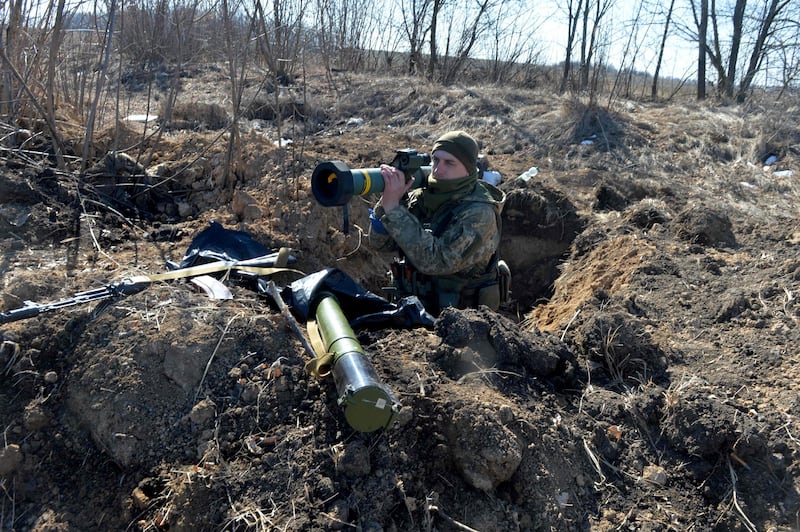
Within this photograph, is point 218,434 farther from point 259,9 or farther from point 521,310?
point 521,310

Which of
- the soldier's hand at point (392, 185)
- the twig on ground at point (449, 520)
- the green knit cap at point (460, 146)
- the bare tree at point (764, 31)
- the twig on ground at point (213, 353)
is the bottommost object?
the twig on ground at point (449, 520)

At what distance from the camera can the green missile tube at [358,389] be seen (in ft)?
6.06

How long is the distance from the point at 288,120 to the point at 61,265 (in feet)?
17.0

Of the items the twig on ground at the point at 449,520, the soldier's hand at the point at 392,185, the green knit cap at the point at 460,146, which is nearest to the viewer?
the twig on ground at the point at 449,520

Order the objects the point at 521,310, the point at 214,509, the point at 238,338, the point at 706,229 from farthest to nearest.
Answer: the point at 521,310 < the point at 706,229 < the point at 238,338 < the point at 214,509

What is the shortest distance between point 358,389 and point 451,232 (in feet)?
4.22

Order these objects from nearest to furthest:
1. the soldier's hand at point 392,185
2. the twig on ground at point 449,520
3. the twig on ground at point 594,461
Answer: the twig on ground at point 449,520, the twig on ground at point 594,461, the soldier's hand at point 392,185

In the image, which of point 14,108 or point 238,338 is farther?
point 14,108

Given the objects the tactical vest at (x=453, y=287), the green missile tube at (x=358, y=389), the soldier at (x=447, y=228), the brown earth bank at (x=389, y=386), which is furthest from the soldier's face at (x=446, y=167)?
the green missile tube at (x=358, y=389)

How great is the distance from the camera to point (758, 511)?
6.43ft

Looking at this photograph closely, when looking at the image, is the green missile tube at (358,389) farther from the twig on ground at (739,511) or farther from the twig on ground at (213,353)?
the twig on ground at (739,511)

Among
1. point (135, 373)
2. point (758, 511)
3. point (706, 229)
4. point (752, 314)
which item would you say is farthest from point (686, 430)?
point (706, 229)

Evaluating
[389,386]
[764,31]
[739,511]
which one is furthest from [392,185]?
[764,31]

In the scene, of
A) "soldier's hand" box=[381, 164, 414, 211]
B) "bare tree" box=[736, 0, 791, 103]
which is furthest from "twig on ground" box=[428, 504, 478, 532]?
"bare tree" box=[736, 0, 791, 103]
